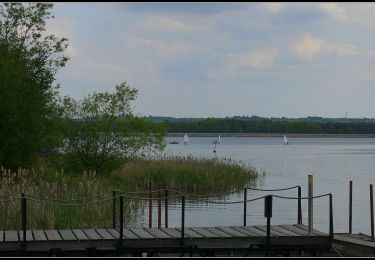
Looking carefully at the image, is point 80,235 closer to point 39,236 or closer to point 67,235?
point 67,235

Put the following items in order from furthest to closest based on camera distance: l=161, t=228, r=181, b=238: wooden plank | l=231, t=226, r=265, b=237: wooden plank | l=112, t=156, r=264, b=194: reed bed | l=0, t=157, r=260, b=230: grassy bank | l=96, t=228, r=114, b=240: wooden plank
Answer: l=112, t=156, r=264, b=194: reed bed, l=0, t=157, r=260, b=230: grassy bank, l=231, t=226, r=265, b=237: wooden plank, l=161, t=228, r=181, b=238: wooden plank, l=96, t=228, r=114, b=240: wooden plank

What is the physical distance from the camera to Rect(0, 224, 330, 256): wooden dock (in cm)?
1346

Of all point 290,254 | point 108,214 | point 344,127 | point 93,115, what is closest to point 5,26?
point 93,115

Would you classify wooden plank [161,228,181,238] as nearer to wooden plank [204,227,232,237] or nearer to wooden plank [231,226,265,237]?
wooden plank [204,227,232,237]

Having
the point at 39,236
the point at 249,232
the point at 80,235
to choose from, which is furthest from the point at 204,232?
the point at 39,236

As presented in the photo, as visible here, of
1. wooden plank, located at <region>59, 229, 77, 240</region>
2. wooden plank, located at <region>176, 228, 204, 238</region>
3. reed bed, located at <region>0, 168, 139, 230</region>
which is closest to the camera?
wooden plank, located at <region>59, 229, 77, 240</region>

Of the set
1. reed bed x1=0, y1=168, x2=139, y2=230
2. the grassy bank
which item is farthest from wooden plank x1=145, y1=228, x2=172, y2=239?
the grassy bank

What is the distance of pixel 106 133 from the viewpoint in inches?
1455

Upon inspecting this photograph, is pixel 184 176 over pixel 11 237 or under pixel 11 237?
under

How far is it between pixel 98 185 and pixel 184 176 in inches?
412

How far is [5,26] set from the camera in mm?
36438

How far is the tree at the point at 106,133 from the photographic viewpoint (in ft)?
121

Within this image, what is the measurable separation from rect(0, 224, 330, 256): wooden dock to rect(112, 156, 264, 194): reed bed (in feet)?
61.8

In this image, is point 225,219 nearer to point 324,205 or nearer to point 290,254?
point 324,205
